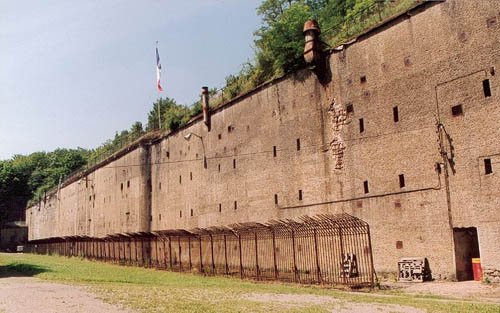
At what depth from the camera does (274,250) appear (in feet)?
66.5

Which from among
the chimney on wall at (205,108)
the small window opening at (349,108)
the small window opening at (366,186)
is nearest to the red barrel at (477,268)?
the small window opening at (366,186)

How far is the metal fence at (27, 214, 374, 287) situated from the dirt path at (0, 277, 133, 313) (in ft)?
28.3

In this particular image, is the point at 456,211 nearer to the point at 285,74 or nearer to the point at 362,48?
the point at 362,48

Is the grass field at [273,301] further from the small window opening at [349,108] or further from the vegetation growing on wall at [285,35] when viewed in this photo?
the vegetation growing on wall at [285,35]

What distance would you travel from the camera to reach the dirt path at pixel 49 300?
10.9 m

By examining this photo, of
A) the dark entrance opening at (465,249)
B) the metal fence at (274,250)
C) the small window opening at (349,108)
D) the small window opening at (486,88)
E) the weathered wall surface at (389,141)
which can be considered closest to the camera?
the small window opening at (486,88)

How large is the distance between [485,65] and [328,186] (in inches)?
342

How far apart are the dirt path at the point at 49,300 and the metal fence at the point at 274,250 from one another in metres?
8.64

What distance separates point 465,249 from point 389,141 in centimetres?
515

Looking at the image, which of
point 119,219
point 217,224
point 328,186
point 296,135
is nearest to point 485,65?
point 328,186

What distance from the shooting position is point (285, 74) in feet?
84.0

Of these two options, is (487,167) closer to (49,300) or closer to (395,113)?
(395,113)

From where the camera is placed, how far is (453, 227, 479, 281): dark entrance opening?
16688mm

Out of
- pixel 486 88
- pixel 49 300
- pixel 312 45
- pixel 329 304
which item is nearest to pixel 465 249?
pixel 486 88
